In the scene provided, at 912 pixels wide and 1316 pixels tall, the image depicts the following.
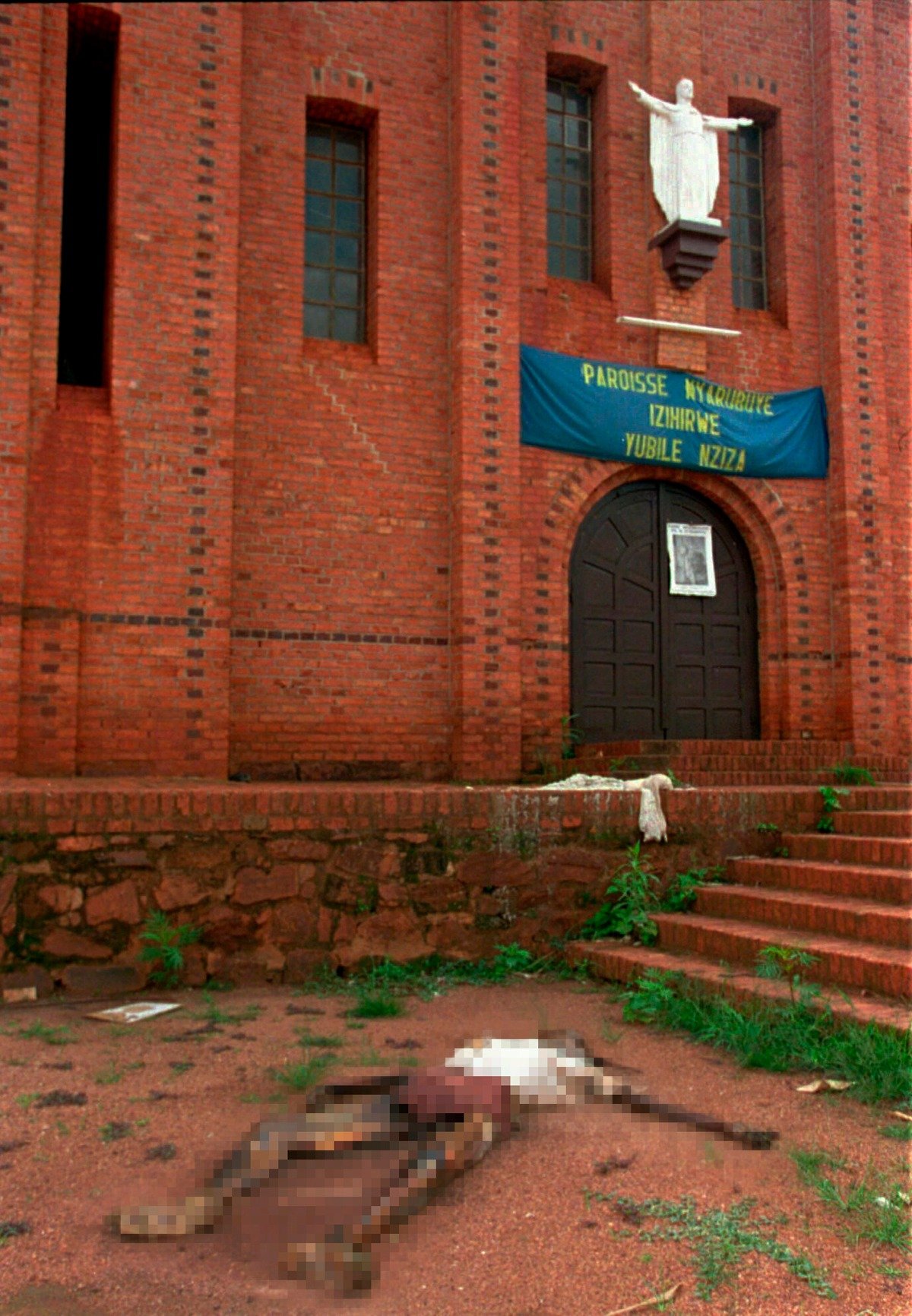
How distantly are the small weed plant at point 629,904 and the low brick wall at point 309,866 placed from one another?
0.27 ft

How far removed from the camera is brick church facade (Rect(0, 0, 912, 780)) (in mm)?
8586

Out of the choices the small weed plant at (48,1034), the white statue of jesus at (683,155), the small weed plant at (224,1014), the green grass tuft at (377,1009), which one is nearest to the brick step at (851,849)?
the green grass tuft at (377,1009)

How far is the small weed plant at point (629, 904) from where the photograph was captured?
6.69 meters

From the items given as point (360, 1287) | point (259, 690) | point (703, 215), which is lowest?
point (360, 1287)

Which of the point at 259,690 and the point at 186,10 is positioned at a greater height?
the point at 186,10

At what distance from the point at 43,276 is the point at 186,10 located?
265cm

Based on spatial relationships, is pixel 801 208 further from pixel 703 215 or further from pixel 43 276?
pixel 43 276

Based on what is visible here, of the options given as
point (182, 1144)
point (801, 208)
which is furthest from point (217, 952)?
point (801, 208)

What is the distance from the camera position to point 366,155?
10.4 meters

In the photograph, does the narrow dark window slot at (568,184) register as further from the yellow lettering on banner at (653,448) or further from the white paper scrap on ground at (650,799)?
the white paper scrap on ground at (650,799)

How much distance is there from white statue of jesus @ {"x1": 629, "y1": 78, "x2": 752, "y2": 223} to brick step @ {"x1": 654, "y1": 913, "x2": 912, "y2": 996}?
734 centimetres

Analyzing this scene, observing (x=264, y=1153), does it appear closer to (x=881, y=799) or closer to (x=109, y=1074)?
(x=109, y=1074)

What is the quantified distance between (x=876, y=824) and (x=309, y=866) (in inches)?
144

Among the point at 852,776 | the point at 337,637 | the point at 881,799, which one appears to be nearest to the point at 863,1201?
the point at 881,799
